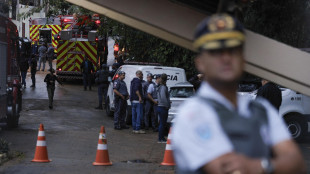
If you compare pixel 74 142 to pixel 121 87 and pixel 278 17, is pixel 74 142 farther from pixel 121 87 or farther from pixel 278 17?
pixel 278 17

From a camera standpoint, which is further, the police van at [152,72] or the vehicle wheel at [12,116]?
the police van at [152,72]

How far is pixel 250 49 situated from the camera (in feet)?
23.5

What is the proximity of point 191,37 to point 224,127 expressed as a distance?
492cm

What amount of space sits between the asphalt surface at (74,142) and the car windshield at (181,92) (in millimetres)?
1319

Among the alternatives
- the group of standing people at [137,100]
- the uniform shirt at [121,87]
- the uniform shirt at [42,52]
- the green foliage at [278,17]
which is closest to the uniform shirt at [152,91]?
the group of standing people at [137,100]

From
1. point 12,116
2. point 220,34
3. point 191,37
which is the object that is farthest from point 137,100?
point 220,34

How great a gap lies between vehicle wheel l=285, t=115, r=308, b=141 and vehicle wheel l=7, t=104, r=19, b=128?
7.40 meters

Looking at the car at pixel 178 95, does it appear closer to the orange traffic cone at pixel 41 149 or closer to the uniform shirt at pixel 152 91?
the uniform shirt at pixel 152 91

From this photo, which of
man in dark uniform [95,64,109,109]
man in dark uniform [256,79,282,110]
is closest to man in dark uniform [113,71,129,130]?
man in dark uniform [95,64,109,109]

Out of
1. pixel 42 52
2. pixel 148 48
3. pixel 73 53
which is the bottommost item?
pixel 42 52

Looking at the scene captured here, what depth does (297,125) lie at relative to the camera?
18219 mm

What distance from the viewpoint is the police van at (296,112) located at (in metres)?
18.2

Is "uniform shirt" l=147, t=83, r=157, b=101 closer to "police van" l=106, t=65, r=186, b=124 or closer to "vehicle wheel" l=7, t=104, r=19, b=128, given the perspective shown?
"police van" l=106, t=65, r=186, b=124

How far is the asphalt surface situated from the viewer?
12609 mm
